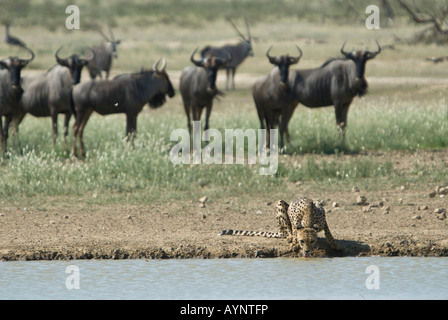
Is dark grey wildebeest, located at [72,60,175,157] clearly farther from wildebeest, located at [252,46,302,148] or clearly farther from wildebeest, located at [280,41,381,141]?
wildebeest, located at [280,41,381,141]

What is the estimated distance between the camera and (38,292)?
6875mm

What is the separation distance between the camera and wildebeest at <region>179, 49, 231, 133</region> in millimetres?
14836

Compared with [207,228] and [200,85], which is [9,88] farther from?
[207,228]

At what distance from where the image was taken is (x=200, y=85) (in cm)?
1547

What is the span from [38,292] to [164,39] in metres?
38.9

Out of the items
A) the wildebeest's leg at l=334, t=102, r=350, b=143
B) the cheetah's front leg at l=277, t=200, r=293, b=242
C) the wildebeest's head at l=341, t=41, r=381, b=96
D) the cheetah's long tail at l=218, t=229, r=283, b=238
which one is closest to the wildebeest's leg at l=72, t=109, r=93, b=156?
the wildebeest's leg at l=334, t=102, r=350, b=143

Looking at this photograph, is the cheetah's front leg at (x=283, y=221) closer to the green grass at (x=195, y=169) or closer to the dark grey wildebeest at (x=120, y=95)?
the green grass at (x=195, y=169)

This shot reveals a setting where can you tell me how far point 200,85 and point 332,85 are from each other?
2.34 meters

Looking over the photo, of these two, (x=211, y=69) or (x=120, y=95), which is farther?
(x=211, y=69)

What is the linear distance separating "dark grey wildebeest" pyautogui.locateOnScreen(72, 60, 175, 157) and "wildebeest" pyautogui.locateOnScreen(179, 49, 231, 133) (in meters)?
0.73

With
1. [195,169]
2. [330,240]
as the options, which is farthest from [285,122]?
[330,240]

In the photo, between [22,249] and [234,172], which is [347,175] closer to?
[234,172]

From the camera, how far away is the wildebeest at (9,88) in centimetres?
1397

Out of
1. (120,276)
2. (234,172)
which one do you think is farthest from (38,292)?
(234,172)
